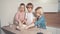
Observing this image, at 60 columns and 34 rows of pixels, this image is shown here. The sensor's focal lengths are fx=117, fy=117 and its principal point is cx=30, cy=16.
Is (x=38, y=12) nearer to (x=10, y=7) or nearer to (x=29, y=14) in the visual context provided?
(x=29, y=14)

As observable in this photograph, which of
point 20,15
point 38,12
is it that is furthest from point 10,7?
point 38,12

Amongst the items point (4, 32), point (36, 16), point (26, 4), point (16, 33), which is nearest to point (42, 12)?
point (36, 16)

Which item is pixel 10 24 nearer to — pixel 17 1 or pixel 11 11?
pixel 11 11

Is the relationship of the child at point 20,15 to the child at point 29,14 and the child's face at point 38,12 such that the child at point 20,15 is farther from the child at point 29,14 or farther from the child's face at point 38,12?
the child's face at point 38,12

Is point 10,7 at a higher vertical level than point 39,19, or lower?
higher

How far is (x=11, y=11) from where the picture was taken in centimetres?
118

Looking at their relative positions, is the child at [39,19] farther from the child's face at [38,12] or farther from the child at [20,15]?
the child at [20,15]

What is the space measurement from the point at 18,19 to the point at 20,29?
0.10 meters

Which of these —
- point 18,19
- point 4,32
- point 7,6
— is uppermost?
point 7,6

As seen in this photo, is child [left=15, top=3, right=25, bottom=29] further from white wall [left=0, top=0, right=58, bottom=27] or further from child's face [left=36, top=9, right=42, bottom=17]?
child's face [left=36, top=9, right=42, bottom=17]

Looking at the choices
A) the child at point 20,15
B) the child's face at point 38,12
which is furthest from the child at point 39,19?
the child at point 20,15

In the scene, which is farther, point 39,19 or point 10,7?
point 10,7

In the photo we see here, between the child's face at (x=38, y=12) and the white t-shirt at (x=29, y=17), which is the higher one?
the child's face at (x=38, y=12)

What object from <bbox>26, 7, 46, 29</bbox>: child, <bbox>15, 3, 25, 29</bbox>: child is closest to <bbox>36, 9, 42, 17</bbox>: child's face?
<bbox>26, 7, 46, 29</bbox>: child
